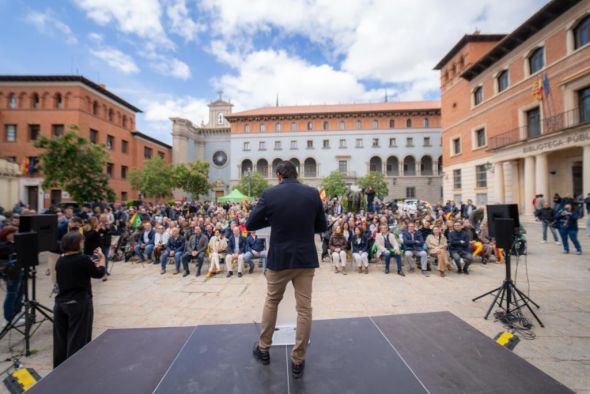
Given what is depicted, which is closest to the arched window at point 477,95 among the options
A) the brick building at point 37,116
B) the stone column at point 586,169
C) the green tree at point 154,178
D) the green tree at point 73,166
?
the stone column at point 586,169

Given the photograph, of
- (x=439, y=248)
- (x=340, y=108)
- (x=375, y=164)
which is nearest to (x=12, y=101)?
(x=340, y=108)

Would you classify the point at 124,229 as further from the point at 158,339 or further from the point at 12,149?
the point at 12,149

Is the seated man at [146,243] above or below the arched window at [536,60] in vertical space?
below

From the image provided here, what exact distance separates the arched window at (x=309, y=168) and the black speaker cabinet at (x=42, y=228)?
4207 cm

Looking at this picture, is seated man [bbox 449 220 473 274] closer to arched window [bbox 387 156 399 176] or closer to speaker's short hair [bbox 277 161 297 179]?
speaker's short hair [bbox 277 161 297 179]

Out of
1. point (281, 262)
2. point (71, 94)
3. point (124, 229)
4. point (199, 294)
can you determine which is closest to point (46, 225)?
point (199, 294)

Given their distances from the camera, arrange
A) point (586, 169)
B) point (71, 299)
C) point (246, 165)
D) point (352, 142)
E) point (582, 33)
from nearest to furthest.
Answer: point (71, 299)
point (586, 169)
point (582, 33)
point (352, 142)
point (246, 165)

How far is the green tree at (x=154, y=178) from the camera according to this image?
101 feet

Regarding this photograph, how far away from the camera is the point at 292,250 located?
8.58ft

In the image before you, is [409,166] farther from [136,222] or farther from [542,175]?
[136,222]

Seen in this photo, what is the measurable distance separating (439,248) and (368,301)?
3.64 metres

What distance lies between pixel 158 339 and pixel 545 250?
42.6 ft

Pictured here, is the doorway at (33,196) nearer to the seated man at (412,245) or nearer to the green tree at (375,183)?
the seated man at (412,245)

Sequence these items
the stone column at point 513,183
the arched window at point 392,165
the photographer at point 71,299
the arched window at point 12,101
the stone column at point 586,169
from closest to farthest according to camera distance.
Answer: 1. the photographer at point 71,299
2. the stone column at point 586,169
3. the stone column at point 513,183
4. the arched window at point 12,101
5. the arched window at point 392,165
